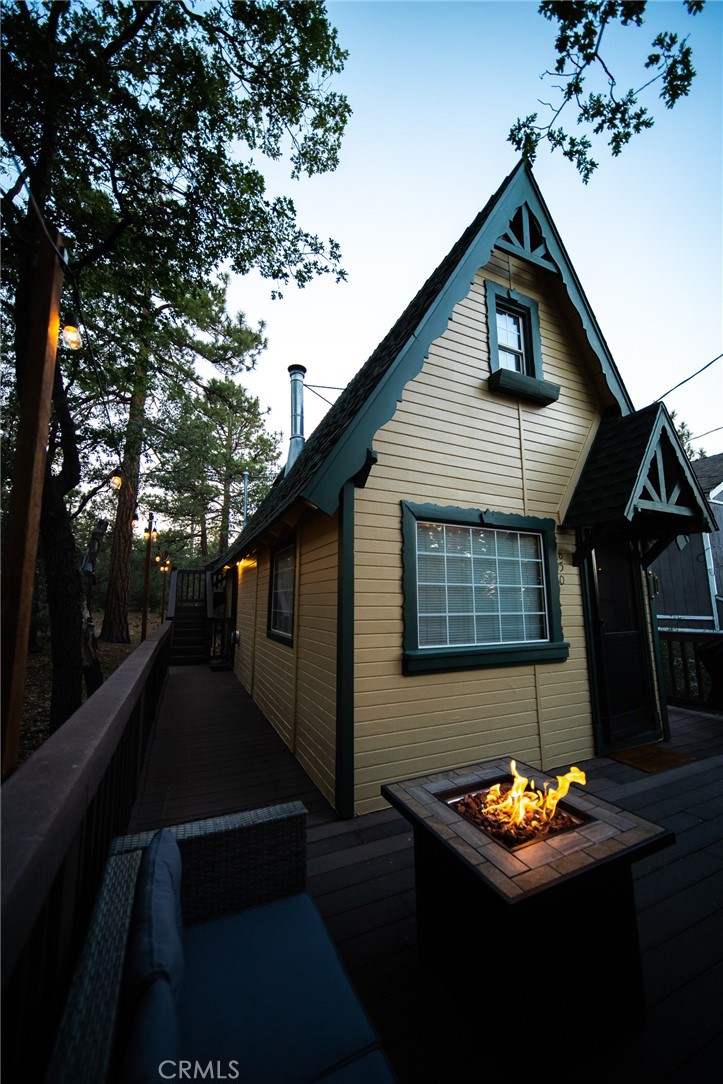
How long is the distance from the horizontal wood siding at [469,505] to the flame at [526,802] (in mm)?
1632

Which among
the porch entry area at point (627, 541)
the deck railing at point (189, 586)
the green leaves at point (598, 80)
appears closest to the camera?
the green leaves at point (598, 80)

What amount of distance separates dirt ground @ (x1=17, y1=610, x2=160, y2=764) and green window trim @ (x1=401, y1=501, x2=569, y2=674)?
246 inches

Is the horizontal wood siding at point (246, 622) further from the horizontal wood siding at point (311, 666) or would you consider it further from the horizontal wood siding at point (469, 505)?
the horizontal wood siding at point (469, 505)

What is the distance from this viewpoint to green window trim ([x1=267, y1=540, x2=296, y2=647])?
5238 mm

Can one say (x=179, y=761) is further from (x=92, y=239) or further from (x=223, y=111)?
(x=223, y=111)

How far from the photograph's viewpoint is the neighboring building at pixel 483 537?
3631 millimetres

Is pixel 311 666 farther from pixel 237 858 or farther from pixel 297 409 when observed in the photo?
pixel 297 409

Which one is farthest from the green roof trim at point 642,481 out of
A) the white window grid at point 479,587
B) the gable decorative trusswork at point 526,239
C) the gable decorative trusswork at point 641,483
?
the gable decorative trusswork at point 526,239

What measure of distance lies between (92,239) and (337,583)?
19.2ft

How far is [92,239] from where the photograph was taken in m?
5.30

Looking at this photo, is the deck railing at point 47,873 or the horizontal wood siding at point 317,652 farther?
the horizontal wood siding at point 317,652

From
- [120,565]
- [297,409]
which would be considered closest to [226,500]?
[120,565]

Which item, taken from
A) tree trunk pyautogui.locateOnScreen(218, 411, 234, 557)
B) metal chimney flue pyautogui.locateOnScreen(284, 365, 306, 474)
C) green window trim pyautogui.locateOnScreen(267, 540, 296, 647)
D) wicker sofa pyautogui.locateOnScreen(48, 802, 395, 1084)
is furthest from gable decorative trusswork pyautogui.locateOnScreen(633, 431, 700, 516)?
tree trunk pyautogui.locateOnScreen(218, 411, 234, 557)

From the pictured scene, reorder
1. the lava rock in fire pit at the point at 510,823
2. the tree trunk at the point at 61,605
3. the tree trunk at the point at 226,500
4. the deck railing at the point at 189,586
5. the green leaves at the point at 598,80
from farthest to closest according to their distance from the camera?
the tree trunk at the point at 226,500 → the deck railing at the point at 189,586 → the tree trunk at the point at 61,605 → the green leaves at the point at 598,80 → the lava rock in fire pit at the point at 510,823
